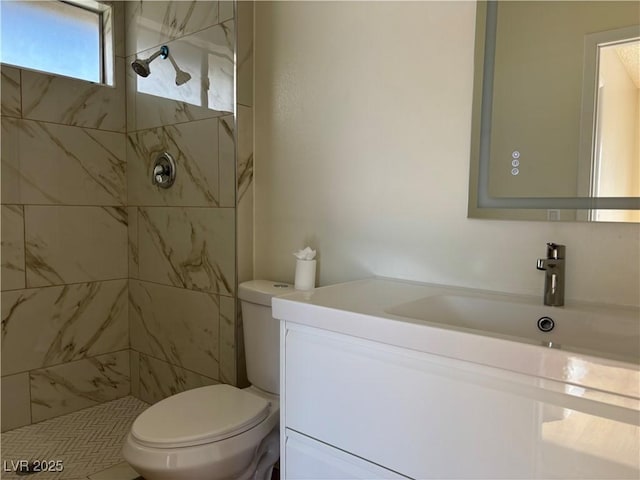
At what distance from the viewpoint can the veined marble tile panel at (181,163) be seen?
77.0 inches

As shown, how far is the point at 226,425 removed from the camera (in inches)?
55.2

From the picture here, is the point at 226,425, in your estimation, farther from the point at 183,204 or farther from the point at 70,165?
the point at 70,165

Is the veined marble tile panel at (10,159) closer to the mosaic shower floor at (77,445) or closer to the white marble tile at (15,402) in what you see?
the white marble tile at (15,402)

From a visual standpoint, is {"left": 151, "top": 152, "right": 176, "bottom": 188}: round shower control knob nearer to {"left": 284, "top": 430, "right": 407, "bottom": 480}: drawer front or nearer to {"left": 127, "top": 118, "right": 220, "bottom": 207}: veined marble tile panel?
{"left": 127, "top": 118, "right": 220, "bottom": 207}: veined marble tile panel

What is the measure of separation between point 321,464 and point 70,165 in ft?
6.17

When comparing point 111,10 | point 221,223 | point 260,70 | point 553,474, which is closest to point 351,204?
point 221,223

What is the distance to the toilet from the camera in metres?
1.31

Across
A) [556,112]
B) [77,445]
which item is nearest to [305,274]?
[556,112]

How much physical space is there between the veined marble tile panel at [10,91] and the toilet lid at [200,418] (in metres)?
1.48

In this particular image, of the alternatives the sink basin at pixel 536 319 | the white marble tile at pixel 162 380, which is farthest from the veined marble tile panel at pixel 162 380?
the sink basin at pixel 536 319

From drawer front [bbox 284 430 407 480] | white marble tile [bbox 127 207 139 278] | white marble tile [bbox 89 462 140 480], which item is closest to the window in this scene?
white marble tile [bbox 127 207 139 278]

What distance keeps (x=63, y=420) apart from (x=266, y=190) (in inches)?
59.9

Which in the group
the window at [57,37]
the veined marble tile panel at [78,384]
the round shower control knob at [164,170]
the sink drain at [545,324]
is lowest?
the veined marble tile panel at [78,384]

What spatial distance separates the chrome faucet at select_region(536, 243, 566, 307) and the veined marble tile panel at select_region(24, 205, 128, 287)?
2.07 m
